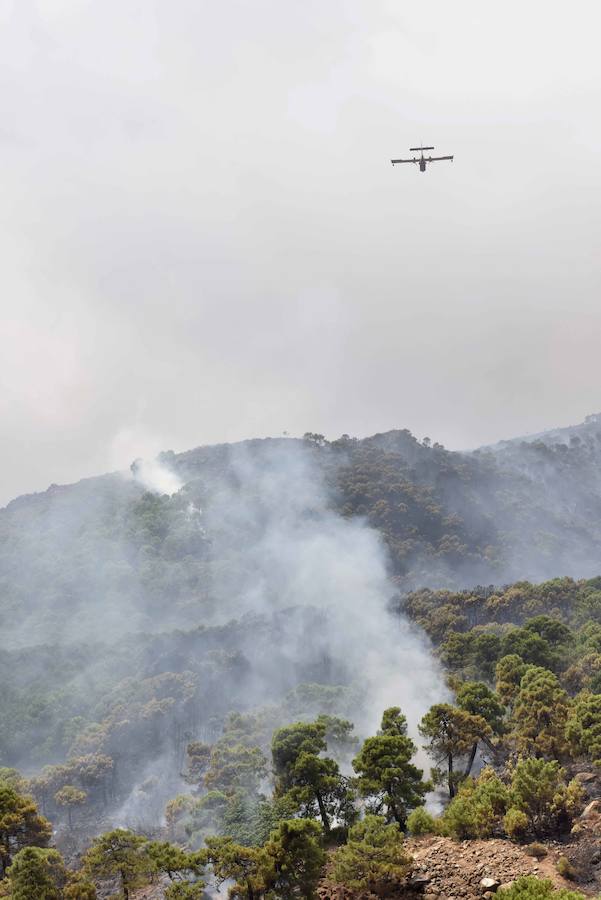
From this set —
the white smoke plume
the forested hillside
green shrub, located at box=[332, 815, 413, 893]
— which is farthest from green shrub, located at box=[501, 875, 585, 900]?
the white smoke plume

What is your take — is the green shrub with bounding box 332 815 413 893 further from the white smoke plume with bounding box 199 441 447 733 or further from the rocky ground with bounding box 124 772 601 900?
the white smoke plume with bounding box 199 441 447 733

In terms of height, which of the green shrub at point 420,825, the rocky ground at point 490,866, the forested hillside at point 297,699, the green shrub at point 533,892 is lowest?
the rocky ground at point 490,866

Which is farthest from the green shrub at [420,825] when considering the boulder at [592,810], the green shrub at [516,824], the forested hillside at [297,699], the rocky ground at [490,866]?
the boulder at [592,810]

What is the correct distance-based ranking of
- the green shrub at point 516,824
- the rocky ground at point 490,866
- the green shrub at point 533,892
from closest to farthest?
the green shrub at point 533,892, the rocky ground at point 490,866, the green shrub at point 516,824

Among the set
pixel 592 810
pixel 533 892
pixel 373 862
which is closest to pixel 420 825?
pixel 373 862

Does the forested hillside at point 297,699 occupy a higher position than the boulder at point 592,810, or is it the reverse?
the forested hillside at point 297,699

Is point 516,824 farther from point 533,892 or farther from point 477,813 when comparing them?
point 533,892

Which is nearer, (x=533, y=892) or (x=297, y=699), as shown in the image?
(x=533, y=892)

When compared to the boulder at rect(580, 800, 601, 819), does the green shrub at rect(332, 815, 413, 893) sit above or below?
below

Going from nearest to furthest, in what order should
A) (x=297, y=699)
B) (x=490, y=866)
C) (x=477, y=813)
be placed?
(x=490, y=866), (x=477, y=813), (x=297, y=699)

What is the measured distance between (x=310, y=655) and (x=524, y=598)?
3783 cm

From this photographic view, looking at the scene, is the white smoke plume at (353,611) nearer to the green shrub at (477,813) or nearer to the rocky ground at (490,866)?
the green shrub at (477,813)

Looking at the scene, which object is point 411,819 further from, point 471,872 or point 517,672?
point 517,672

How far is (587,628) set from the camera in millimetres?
85438
